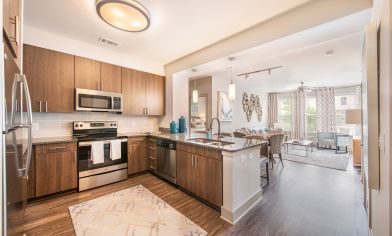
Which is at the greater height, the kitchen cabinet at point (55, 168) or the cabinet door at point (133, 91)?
the cabinet door at point (133, 91)

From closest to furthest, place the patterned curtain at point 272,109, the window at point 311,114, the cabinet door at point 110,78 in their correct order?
1. the cabinet door at point 110,78
2. the window at point 311,114
3. the patterned curtain at point 272,109

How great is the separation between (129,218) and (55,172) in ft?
4.80

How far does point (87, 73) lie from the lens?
118 inches

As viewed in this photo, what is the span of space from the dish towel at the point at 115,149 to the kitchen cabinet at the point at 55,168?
55cm

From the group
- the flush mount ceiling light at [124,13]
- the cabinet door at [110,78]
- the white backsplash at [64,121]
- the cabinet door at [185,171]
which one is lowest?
the cabinet door at [185,171]

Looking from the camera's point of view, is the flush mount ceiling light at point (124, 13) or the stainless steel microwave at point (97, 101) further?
the stainless steel microwave at point (97, 101)

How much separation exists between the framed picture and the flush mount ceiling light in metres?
3.61

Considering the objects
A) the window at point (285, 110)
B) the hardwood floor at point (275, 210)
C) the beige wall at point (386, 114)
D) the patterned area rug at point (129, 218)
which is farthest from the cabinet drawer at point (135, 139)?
the window at point (285, 110)

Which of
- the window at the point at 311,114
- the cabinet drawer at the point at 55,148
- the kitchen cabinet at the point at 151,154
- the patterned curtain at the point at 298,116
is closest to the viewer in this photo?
the cabinet drawer at the point at 55,148

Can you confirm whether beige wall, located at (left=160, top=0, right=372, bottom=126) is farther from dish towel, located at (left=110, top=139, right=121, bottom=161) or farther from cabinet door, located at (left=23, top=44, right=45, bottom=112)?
cabinet door, located at (left=23, top=44, right=45, bottom=112)

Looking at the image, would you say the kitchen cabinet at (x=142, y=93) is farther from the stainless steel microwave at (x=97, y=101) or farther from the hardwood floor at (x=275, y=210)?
the hardwood floor at (x=275, y=210)

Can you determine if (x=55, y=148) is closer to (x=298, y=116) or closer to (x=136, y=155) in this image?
(x=136, y=155)

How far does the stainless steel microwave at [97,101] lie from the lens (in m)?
2.86

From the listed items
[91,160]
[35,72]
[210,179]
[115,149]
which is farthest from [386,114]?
[35,72]
